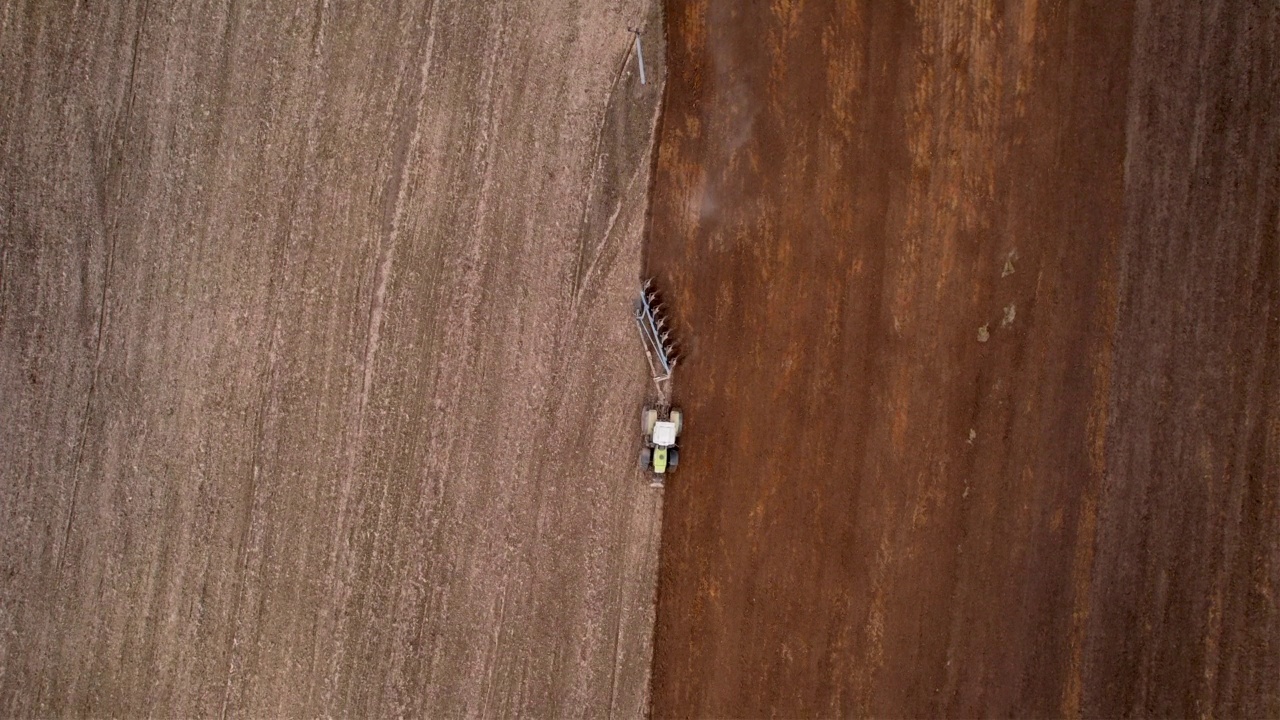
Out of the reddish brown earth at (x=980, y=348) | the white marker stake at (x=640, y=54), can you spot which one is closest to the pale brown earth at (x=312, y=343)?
the white marker stake at (x=640, y=54)

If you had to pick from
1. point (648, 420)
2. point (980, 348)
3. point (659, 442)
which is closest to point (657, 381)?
point (648, 420)

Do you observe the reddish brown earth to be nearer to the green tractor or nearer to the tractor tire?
the green tractor

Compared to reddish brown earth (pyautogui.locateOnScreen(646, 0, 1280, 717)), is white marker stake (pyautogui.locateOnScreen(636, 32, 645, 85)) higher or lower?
higher

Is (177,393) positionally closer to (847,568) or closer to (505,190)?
(505,190)

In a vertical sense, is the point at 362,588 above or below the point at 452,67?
below

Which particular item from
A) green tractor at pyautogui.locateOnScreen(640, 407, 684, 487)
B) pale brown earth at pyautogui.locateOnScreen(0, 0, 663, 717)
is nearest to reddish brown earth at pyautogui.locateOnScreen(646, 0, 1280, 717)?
green tractor at pyautogui.locateOnScreen(640, 407, 684, 487)

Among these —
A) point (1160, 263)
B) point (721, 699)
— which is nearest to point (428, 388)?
point (721, 699)

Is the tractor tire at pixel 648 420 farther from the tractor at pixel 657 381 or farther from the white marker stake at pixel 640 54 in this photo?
the white marker stake at pixel 640 54
